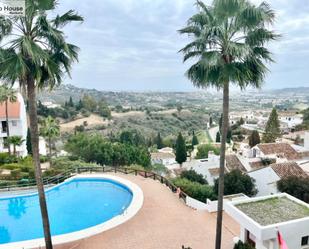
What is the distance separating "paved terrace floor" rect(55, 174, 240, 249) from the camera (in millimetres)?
12055

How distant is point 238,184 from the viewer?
22906 millimetres

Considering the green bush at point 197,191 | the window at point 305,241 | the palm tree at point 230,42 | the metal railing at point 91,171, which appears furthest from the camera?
the metal railing at point 91,171

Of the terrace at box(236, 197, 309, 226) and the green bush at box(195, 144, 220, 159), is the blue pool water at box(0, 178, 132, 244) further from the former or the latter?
the green bush at box(195, 144, 220, 159)

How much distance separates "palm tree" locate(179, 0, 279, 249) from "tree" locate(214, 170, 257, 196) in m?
14.1

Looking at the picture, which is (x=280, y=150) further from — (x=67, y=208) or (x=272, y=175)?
(x=67, y=208)

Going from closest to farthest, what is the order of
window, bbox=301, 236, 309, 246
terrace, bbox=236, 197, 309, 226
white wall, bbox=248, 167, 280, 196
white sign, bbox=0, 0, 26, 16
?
1. white sign, bbox=0, 0, 26, 16
2. window, bbox=301, 236, 309, 246
3. terrace, bbox=236, 197, 309, 226
4. white wall, bbox=248, 167, 280, 196

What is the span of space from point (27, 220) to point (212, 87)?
12.7 metres

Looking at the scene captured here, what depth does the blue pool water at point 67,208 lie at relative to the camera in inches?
601

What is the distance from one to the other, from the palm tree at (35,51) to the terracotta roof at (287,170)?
65.3 ft

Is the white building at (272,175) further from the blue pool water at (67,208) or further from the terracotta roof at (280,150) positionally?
the blue pool water at (67,208)

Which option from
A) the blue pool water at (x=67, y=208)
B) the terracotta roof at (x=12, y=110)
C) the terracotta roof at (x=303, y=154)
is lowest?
the terracotta roof at (x=303, y=154)

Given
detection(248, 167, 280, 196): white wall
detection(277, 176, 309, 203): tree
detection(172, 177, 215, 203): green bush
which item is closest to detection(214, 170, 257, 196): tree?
detection(248, 167, 280, 196): white wall

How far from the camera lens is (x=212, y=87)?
378 inches

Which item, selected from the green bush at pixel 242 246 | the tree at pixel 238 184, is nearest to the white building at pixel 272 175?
the tree at pixel 238 184
